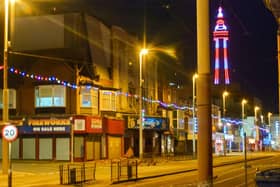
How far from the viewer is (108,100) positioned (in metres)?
57.7

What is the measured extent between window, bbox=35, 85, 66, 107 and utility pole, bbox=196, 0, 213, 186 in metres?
45.4

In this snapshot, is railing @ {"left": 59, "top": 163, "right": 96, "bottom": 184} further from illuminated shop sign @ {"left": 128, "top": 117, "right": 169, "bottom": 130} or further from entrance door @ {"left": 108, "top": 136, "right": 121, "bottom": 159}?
illuminated shop sign @ {"left": 128, "top": 117, "right": 169, "bottom": 130}

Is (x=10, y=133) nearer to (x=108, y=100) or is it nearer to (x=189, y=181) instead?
(x=189, y=181)

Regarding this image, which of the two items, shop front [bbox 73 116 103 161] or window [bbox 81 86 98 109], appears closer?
shop front [bbox 73 116 103 161]

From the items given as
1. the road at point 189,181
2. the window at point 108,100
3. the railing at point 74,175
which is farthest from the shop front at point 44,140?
the railing at point 74,175

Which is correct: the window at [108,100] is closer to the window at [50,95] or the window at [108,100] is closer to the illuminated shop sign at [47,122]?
the window at [50,95]

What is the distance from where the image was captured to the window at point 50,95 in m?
53.7

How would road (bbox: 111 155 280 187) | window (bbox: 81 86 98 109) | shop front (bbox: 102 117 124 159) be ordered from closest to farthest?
road (bbox: 111 155 280 187) → window (bbox: 81 86 98 109) → shop front (bbox: 102 117 124 159)

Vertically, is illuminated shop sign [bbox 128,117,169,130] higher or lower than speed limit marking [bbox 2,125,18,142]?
higher

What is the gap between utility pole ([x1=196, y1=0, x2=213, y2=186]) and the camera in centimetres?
851

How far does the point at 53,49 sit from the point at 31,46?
159 inches

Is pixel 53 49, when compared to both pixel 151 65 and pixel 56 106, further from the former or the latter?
pixel 151 65

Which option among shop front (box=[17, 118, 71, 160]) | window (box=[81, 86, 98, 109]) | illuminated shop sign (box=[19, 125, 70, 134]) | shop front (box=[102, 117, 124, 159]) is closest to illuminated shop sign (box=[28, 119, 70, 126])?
shop front (box=[17, 118, 71, 160])

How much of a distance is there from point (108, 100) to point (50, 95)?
651cm
